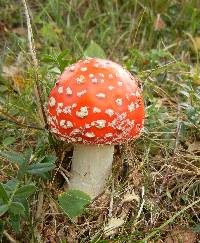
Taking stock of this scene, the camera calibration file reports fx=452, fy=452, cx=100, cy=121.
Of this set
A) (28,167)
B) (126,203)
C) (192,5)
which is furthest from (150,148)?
(192,5)

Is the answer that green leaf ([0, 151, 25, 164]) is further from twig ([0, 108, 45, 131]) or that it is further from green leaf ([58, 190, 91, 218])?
twig ([0, 108, 45, 131])

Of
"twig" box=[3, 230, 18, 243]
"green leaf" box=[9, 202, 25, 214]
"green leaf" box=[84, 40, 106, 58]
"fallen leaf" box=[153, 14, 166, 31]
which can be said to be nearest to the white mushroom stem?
"twig" box=[3, 230, 18, 243]

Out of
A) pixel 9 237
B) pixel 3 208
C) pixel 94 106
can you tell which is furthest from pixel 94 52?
pixel 3 208

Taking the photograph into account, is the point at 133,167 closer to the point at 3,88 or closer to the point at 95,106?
the point at 95,106

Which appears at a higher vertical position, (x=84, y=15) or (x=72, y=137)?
(x=72, y=137)

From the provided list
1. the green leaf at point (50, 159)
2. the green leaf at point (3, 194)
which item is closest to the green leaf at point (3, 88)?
the green leaf at point (50, 159)

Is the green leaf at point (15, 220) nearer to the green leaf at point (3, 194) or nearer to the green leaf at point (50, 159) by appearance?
the green leaf at point (3, 194)

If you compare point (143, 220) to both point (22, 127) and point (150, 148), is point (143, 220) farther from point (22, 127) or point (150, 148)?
point (22, 127)
